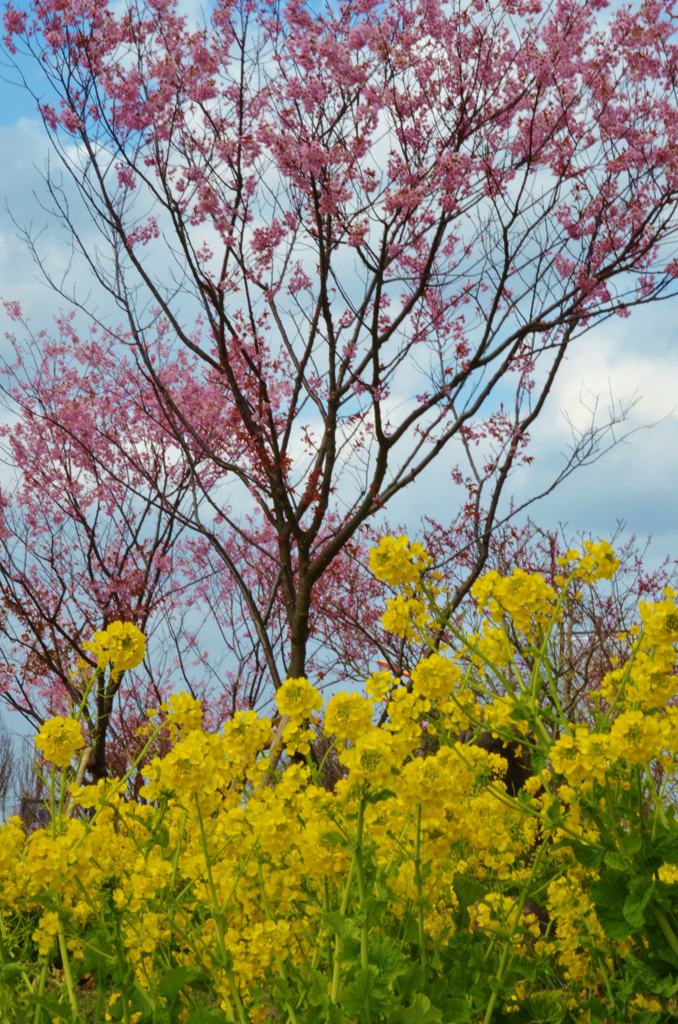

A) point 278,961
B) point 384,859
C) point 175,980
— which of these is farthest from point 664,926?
point 175,980

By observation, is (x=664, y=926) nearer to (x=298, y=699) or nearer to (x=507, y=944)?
(x=507, y=944)

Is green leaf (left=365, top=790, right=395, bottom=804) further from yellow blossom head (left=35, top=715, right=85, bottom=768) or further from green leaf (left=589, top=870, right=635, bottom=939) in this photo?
yellow blossom head (left=35, top=715, right=85, bottom=768)

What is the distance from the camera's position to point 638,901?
2.37m

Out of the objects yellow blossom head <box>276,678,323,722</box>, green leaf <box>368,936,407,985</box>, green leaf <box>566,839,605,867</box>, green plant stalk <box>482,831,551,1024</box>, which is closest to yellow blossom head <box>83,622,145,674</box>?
yellow blossom head <box>276,678,323,722</box>

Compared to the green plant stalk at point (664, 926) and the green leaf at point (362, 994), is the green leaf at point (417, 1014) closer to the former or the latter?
the green leaf at point (362, 994)

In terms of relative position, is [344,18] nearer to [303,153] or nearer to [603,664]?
[303,153]

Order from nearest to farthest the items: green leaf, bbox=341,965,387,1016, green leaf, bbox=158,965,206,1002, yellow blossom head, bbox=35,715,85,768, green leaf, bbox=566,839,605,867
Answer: green leaf, bbox=341,965,387,1016
green leaf, bbox=158,965,206,1002
green leaf, bbox=566,839,605,867
yellow blossom head, bbox=35,715,85,768

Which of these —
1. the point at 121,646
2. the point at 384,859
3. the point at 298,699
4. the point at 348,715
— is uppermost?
the point at 121,646

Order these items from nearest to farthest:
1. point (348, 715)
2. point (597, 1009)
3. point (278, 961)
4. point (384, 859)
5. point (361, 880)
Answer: point (361, 880)
point (348, 715)
point (278, 961)
point (597, 1009)
point (384, 859)

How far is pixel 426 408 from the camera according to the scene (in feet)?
20.5

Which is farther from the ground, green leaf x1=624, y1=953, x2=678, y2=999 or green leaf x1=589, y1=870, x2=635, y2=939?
green leaf x1=589, y1=870, x2=635, y2=939

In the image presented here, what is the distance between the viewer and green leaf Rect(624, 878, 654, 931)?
230cm

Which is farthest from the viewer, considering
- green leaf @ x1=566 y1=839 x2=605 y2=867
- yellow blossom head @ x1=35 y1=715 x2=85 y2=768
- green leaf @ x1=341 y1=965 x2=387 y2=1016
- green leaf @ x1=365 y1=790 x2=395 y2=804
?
yellow blossom head @ x1=35 y1=715 x2=85 y2=768

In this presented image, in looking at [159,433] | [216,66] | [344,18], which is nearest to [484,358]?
[344,18]
